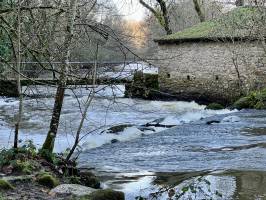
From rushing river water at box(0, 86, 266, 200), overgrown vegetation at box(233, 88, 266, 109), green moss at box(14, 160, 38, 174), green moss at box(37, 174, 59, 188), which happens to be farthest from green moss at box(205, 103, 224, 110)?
green moss at box(37, 174, 59, 188)

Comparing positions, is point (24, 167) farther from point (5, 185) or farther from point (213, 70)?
point (213, 70)

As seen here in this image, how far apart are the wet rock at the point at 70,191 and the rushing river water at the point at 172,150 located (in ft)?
2.53

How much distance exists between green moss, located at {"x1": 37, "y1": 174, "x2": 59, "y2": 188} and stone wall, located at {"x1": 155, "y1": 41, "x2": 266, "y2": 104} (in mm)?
12701

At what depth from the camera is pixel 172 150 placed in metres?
10.1

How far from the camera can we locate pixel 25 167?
6910 millimetres

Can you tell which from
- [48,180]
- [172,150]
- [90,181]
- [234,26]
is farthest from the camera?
[234,26]

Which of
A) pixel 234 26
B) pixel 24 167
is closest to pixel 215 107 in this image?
pixel 234 26

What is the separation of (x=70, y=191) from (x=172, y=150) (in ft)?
14.2

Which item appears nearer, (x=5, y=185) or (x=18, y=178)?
(x=5, y=185)

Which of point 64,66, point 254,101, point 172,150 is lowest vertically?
point 172,150

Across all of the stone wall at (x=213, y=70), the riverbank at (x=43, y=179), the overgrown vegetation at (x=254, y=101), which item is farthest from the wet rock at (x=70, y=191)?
the stone wall at (x=213, y=70)

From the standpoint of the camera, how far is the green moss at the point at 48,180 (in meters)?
6.47

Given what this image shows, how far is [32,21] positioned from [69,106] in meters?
11.8

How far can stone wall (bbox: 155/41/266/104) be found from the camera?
1822 centimetres
